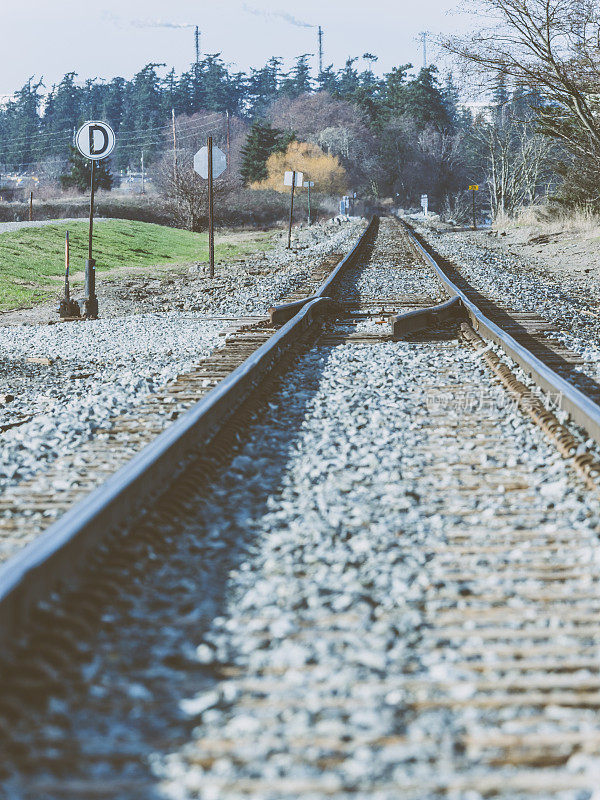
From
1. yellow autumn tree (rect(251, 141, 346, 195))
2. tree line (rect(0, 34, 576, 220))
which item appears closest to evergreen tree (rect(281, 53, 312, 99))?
tree line (rect(0, 34, 576, 220))

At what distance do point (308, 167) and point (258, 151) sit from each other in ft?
21.4

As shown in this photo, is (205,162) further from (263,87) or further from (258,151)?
(263,87)

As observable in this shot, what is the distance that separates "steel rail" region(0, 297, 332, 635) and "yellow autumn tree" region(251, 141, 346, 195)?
84864mm

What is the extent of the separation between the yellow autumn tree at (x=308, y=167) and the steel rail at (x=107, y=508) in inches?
3341

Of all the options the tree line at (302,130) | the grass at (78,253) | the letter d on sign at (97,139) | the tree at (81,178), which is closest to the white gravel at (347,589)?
the letter d on sign at (97,139)

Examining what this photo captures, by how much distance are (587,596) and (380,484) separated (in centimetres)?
129

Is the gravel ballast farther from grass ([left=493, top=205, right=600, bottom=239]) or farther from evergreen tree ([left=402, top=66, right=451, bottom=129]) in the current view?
evergreen tree ([left=402, top=66, right=451, bottom=129])

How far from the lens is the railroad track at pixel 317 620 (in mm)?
1948

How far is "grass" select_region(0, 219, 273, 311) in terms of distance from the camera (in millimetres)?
18547

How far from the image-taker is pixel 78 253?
82.8 feet

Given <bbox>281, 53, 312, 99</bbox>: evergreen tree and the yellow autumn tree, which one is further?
<bbox>281, 53, 312, 99</bbox>: evergreen tree

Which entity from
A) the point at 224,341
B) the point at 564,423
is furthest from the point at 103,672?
the point at 224,341

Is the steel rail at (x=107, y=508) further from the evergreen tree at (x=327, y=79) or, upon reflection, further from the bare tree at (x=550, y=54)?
the evergreen tree at (x=327, y=79)

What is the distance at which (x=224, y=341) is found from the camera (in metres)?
8.41
